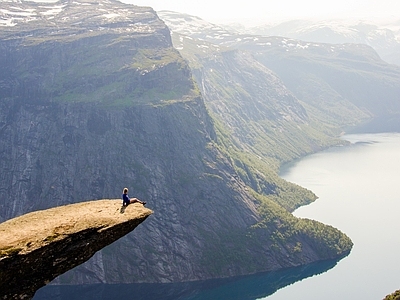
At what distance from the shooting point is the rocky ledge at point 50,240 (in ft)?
82.2

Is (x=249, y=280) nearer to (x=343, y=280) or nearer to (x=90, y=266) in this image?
(x=343, y=280)

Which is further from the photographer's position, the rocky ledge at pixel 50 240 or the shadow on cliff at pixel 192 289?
the shadow on cliff at pixel 192 289

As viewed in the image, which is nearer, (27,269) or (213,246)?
(27,269)

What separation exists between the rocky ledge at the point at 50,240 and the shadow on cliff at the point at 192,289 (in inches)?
5532

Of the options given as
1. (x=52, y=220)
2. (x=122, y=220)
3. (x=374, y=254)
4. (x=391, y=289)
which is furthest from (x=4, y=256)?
(x=374, y=254)

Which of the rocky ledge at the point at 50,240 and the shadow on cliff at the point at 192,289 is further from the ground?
the rocky ledge at the point at 50,240

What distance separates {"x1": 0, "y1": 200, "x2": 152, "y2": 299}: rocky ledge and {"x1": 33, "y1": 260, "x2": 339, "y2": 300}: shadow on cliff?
141 metres

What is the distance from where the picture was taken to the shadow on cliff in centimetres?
16538

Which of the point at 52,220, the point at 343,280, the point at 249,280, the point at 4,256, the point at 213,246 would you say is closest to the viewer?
the point at 4,256

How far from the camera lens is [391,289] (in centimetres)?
15212

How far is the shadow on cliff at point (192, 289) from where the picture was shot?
165375mm

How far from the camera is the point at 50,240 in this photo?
25.8m

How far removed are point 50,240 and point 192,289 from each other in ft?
502

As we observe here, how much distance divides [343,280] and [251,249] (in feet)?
127
